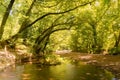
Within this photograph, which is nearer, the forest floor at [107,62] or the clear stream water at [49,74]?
the clear stream water at [49,74]

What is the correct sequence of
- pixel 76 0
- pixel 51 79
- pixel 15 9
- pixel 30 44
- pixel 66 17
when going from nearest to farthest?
pixel 51 79 < pixel 76 0 < pixel 15 9 < pixel 66 17 < pixel 30 44

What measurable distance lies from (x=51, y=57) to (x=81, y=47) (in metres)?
44.5

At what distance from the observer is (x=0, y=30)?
75.8ft

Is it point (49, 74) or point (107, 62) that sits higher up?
point (49, 74)

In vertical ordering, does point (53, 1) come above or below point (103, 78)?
above

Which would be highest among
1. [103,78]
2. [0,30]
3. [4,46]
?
[0,30]

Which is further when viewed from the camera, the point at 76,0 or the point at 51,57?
the point at 51,57

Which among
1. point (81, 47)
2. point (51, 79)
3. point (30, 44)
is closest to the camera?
point (51, 79)

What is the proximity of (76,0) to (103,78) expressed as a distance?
9204mm

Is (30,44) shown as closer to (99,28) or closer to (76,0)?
(76,0)

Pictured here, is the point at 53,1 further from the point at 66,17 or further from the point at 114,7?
the point at 114,7

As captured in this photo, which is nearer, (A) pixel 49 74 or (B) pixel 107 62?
(A) pixel 49 74

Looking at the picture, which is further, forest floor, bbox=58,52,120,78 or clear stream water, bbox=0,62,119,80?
forest floor, bbox=58,52,120,78

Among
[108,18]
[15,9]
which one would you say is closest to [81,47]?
[108,18]
